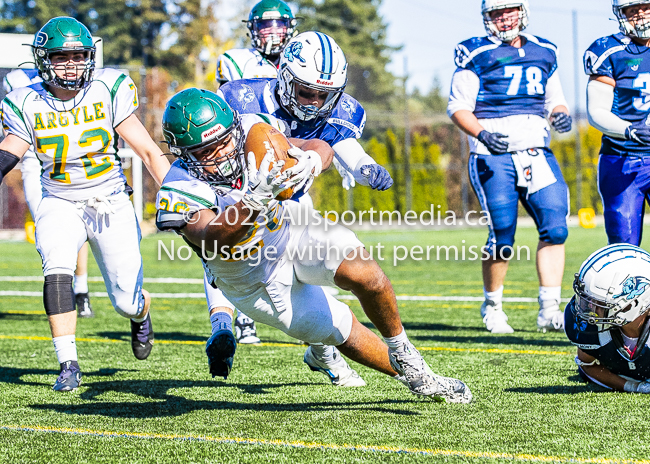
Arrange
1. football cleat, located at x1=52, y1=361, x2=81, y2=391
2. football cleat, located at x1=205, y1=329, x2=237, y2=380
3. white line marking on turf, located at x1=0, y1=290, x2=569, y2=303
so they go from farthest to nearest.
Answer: white line marking on turf, located at x1=0, y1=290, x2=569, y2=303 < football cleat, located at x1=52, y1=361, x2=81, y2=391 < football cleat, located at x1=205, y1=329, x2=237, y2=380

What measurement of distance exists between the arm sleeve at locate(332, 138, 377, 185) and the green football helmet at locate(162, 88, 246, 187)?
0.87 metres

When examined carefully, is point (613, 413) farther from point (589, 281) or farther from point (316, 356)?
point (316, 356)

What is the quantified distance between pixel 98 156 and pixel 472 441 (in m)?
2.65

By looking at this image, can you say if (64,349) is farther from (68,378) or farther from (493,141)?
(493,141)

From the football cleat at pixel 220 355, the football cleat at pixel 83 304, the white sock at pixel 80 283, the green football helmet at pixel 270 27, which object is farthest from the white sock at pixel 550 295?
the football cleat at pixel 83 304

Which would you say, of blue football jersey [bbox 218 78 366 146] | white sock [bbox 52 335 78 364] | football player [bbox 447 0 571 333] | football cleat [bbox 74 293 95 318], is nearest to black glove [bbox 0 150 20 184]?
white sock [bbox 52 335 78 364]

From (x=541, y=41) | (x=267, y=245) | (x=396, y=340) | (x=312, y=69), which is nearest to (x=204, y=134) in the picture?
(x=267, y=245)

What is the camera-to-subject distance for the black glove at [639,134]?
15.7 feet

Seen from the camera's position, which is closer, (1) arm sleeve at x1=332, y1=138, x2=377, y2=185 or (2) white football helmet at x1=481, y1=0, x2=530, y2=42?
(1) arm sleeve at x1=332, y1=138, x2=377, y2=185

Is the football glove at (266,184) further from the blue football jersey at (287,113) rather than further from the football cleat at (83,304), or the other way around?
the football cleat at (83,304)

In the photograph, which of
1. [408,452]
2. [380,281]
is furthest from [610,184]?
[408,452]

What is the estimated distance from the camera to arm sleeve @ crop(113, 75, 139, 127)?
455 cm

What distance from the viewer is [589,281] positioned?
11.5 feet

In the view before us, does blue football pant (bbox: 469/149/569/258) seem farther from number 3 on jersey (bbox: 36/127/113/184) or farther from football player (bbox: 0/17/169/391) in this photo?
number 3 on jersey (bbox: 36/127/113/184)
